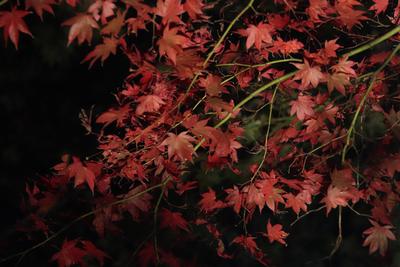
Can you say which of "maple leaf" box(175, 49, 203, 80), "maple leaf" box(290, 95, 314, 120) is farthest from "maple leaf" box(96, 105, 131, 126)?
"maple leaf" box(290, 95, 314, 120)

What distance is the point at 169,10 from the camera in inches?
81.6

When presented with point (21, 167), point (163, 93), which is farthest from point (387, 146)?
point (21, 167)

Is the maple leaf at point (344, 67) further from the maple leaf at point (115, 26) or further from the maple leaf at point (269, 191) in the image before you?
the maple leaf at point (115, 26)

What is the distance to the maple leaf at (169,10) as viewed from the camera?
2.06 meters

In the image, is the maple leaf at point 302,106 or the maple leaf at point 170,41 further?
the maple leaf at point 302,106

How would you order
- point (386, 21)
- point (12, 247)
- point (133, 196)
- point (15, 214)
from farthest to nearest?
point (386, 21), point (15, 214), point (12, 247), point (133, 196)

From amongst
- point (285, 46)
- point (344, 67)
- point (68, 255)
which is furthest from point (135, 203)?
point (285, 46)

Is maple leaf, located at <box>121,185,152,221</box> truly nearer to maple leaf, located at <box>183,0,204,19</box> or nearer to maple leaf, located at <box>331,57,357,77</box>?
maple leaf, located at <box>183,0,204,19</box>

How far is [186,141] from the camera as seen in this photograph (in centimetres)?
206

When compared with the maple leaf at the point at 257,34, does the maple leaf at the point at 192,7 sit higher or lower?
higher

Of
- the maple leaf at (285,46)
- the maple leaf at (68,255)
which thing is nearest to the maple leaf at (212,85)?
the maple leaf at (285,46)

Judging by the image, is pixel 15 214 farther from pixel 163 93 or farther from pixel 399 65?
pixel 399 65

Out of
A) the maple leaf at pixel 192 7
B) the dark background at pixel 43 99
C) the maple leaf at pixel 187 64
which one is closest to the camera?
the maple leaf at pixel 192 7

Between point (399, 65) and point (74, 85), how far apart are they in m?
2.06
